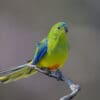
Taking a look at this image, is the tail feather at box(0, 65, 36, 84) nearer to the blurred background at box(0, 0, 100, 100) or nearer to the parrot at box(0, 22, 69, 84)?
Answer: the parrot at box(0, 22, 69, 84)

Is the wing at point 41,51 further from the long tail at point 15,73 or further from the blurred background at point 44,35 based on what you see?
the blurred background at point 44,35

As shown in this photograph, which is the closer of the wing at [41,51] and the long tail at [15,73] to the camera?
the long tail at [15,73]

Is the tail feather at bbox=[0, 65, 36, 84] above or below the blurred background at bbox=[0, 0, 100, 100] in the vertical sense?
above

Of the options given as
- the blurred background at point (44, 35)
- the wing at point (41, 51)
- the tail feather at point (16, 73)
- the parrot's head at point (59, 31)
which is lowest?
the blurred background at point (44, 35)

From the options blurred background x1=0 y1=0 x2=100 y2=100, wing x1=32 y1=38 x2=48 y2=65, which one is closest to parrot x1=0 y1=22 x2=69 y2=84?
wing x1=32 y1=38 x2=48 y2=65

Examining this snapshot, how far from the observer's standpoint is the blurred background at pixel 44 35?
65.2 inches

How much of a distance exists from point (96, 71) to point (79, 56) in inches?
4.2

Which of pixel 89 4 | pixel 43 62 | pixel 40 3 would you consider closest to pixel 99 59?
pixel 89 4

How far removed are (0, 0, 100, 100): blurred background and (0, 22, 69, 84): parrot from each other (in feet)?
3.15

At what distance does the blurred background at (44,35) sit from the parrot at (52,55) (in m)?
0.96

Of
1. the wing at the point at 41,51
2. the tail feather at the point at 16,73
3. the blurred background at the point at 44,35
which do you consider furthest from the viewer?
the blurred background at the point at 44,35

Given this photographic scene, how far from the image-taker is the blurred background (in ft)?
5.43

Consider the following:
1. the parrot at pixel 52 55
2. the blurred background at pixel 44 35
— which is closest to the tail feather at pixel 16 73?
the parrot at pixel 52 55

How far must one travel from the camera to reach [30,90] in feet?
5.47
